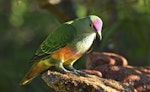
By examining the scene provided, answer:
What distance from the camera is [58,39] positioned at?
6.98 feet

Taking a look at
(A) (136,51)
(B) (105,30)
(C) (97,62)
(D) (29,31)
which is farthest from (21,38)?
(C) (97,62)

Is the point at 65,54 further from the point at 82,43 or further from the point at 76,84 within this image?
the point at 76,84

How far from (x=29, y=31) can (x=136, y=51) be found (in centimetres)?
150

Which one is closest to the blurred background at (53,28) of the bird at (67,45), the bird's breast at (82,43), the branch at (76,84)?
the bird at (67,45)

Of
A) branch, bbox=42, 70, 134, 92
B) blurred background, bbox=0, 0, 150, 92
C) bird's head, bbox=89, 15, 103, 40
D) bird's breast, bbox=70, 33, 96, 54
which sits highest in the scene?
bird's head, bbox=89, 15, 103, 40

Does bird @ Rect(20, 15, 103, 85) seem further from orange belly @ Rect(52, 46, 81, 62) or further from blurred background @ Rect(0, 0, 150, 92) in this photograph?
blurred background @ Rect(0, 0, 150, 92)

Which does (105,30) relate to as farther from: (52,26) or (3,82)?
(52,26)

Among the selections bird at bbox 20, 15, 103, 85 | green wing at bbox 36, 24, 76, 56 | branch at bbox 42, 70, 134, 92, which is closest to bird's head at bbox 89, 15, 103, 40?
bird at bbox 20, 15, 103, 85

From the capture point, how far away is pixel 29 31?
5137 mm

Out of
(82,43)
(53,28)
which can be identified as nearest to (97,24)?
(82,43)

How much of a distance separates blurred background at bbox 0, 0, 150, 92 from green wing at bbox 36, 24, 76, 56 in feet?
0.43

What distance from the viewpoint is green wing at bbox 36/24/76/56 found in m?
2.11

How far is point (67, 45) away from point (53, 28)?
2.61 m

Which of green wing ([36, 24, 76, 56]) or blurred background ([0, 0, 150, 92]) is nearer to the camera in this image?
green wing ([36, 24, 76, 56])
